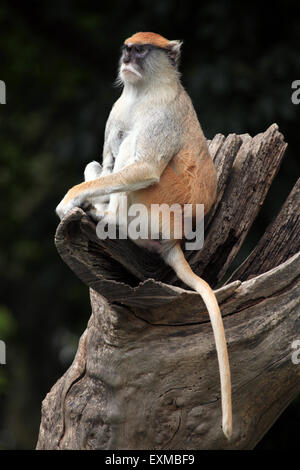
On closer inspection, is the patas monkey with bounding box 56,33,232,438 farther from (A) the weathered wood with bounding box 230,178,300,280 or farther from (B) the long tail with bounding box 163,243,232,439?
(A) the weathered wood with bounding box 230,178,300,280

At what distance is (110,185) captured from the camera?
3250 mm

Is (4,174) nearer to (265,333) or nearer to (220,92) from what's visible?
(220,92)

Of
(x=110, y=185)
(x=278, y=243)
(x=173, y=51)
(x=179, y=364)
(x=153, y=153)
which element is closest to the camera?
(x=179, y=364)

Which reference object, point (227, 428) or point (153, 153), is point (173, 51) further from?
point (227, 428)

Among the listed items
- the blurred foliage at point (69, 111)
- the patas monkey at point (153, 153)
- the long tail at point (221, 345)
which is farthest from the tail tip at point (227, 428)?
the blurred foliage at point (69, 111)

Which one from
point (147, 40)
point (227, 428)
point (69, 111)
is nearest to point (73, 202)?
point (147, 40)

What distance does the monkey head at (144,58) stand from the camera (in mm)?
3580

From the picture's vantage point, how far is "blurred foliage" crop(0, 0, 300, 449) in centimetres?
522

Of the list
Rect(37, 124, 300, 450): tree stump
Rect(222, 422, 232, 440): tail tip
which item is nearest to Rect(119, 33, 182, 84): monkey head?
Rect(37, 124, 300, 450): tree stump

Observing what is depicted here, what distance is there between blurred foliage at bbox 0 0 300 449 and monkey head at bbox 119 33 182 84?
141cm

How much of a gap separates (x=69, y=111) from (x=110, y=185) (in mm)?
3073

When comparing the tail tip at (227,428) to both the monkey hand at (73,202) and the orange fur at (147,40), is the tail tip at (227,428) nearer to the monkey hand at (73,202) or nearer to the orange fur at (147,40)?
the monkey hand at (73,202)

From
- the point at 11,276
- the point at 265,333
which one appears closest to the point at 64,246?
the point at 265,333
